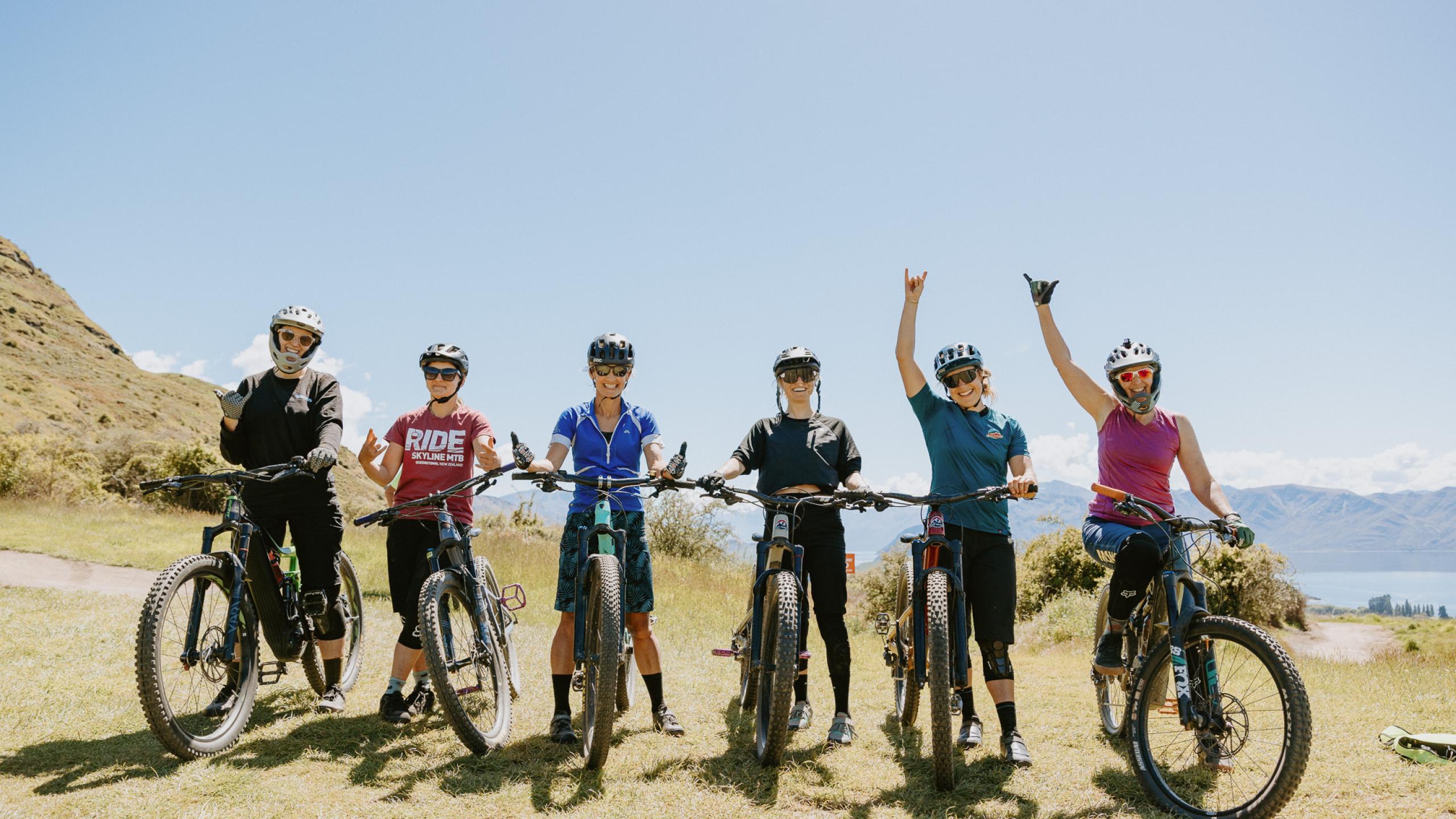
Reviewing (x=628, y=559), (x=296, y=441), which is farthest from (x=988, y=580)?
(x=296, y=441)

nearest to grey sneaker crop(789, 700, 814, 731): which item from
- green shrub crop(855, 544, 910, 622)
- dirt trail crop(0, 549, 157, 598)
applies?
dirt trail crop(0, 549, 157, 598)

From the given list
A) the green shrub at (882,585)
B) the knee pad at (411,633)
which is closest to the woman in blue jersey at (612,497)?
the knee pad at (411,633)

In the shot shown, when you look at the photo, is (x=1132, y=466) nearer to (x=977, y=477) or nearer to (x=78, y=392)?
(x=977, y=477)

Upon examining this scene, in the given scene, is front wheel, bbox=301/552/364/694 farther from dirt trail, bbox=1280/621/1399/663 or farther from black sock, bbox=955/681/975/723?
dirt trail, bbox=1280/621/1399/663

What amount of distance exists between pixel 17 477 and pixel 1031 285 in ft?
84.3

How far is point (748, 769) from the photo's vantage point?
4.40m

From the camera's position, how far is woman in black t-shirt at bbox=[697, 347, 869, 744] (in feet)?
16.4

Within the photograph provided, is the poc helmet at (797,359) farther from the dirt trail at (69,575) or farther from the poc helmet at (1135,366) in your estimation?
the dirt trail at (69,575)

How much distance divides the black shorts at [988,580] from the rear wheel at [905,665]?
0.35m

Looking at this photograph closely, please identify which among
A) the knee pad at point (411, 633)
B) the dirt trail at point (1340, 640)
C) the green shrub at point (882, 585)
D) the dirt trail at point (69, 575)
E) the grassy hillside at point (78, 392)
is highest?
the grassy hillside at point (78, 392)

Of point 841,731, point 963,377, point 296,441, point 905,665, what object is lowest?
point 841,731

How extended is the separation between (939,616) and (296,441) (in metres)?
4.13

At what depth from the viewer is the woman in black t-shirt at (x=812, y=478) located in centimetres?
500

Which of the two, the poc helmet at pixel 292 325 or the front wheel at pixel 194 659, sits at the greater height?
the poc helmet at pixel 292 325
